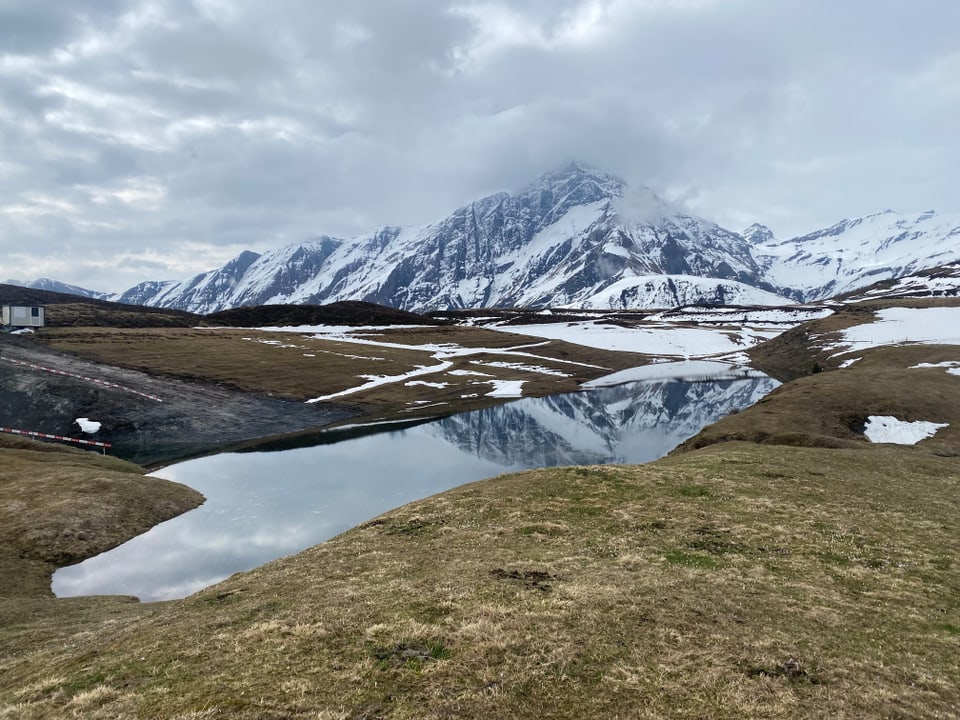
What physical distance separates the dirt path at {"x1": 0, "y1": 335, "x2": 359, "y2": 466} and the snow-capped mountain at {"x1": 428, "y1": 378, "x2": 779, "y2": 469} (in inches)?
1067

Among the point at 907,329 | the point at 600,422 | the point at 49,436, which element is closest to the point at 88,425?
the point at 49,436

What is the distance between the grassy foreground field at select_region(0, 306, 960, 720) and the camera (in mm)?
11836

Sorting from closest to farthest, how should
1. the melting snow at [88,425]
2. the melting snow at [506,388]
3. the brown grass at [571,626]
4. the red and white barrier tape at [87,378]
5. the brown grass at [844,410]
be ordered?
the brown grass at [571,626] → the brown grass at [844,410] → the melting snow at [88,425] → the red and white barrier tape at [87,378] → the melting snow at [506,388]

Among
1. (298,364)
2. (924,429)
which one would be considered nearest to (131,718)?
(924,429)

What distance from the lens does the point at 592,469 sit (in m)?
33.0

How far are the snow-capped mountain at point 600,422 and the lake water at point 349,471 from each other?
0.74 feet

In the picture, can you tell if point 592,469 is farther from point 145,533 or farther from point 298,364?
point 298,364

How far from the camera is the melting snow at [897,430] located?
4994 cm

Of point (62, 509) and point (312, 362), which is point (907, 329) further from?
point (62, 509)

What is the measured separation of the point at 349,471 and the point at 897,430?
55197 mm

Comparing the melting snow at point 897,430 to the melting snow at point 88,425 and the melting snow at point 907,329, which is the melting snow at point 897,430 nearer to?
the melting snow at point 907,329

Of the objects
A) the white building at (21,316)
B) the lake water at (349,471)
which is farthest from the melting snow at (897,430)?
the white building at (21,316)

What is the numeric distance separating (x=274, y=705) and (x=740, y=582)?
14905 mm

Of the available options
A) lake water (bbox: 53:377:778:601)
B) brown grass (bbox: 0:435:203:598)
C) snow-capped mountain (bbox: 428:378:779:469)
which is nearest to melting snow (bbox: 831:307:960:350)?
snow-capped mountain (bbox: 428:378:779:469)
